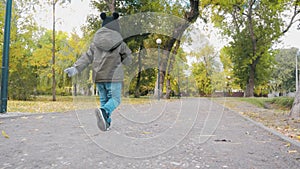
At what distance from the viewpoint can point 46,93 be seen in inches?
1190

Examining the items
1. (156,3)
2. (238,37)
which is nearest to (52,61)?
(156,3)

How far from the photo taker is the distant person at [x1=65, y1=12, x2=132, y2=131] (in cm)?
406

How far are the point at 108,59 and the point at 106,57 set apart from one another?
0.14 feet

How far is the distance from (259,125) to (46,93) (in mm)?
27866

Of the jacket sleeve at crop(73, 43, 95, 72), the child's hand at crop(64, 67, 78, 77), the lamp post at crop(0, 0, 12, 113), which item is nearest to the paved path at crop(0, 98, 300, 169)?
the child's hand at crop(64, 67, 78, 77)

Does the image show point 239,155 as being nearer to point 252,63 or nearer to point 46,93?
point 252,63

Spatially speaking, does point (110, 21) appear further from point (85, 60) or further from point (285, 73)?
point (285, 73)

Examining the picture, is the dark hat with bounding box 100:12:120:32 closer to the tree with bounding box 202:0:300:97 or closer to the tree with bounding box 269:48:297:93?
the tree with bounding box 202:0:300:97

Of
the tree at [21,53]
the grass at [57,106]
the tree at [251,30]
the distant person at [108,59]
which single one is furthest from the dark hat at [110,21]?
the tree at [251,30]

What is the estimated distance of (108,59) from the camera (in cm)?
409

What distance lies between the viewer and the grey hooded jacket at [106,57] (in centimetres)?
406

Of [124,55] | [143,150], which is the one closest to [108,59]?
[124,55]

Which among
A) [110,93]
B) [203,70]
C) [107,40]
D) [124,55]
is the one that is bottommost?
[110,93]

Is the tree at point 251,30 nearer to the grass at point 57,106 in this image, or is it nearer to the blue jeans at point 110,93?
the grass at point 57,106
